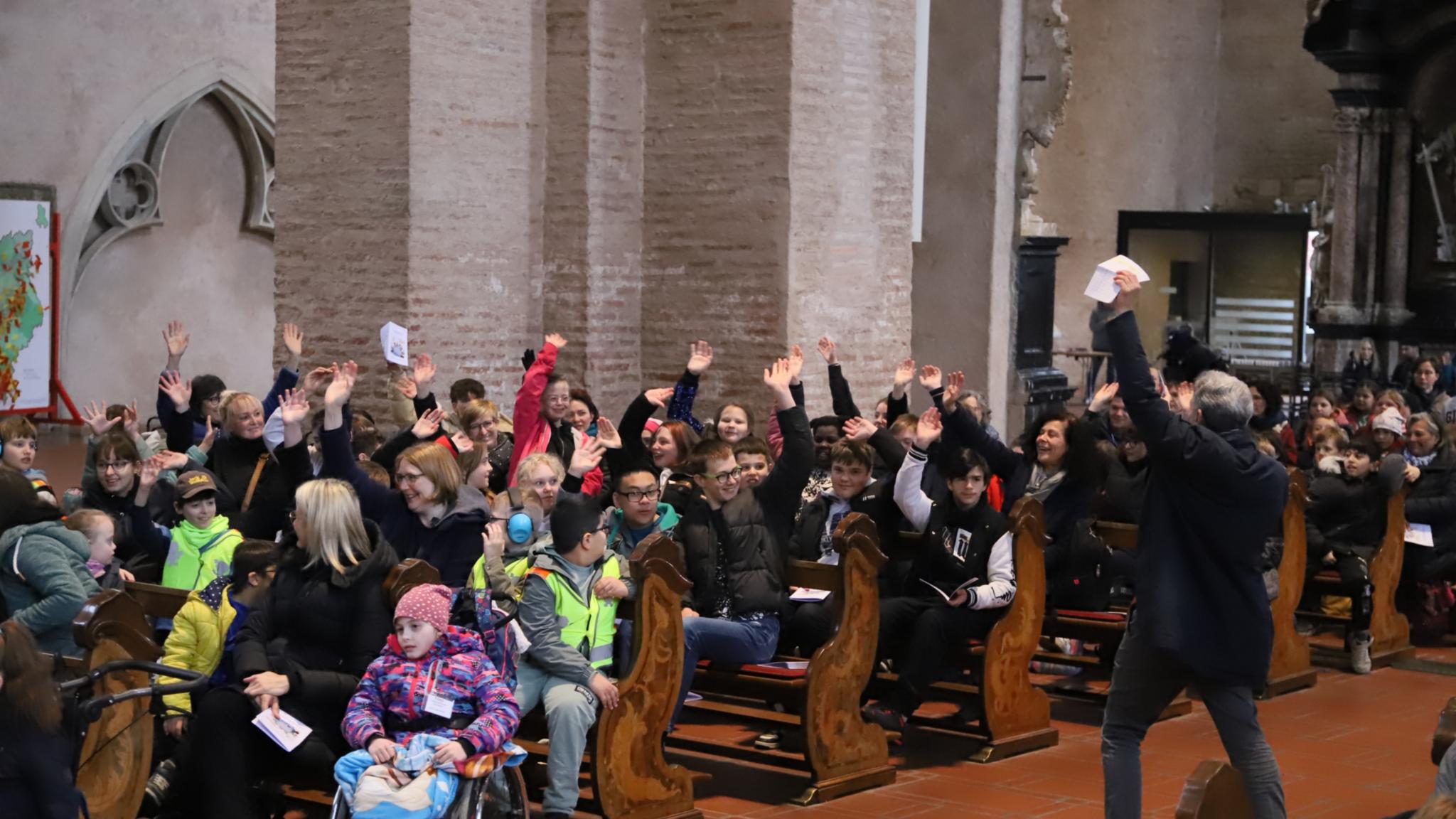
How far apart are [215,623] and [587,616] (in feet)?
4.16

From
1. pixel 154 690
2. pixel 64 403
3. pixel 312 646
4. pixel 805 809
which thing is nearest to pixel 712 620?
pixel 805 809

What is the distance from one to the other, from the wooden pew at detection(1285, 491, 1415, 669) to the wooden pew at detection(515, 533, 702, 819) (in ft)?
16.0

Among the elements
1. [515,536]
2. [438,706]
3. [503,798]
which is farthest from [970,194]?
[438,706]

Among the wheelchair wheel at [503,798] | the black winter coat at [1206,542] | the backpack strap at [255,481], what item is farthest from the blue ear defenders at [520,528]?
the black winter coat at [1206,542]

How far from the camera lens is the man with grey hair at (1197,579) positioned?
18.3 feet

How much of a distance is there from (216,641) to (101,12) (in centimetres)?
1334

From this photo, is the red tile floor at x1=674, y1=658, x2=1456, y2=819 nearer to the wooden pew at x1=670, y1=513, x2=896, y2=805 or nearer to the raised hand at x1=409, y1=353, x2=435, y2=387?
the wooden pew at x1=670, y1=513, x2=896, y2=805

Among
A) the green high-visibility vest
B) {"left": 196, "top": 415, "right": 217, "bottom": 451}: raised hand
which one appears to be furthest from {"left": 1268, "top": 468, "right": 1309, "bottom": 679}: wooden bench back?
{"left": 196, "top": 415, "right": 217, "bottom": 451}: raised hand

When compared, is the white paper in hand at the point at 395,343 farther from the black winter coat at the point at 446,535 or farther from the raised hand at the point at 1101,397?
the raised hand at the point at 1101,397

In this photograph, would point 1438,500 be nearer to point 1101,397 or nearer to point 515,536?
point 1101,397

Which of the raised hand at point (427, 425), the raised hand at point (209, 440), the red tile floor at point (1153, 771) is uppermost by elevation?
the raised hand at point (427, 425)

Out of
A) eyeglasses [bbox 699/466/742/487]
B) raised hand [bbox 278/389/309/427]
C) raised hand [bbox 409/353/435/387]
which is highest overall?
raised hand [bbox 409/353/435/387]

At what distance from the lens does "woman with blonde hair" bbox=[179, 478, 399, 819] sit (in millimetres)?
5875

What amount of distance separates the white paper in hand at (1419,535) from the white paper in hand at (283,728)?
6840 millimetres
